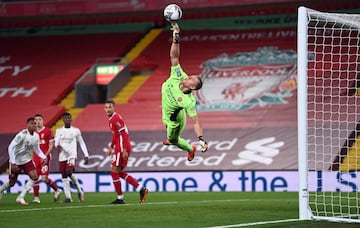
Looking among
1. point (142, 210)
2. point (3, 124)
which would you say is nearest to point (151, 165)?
point (3, 124)

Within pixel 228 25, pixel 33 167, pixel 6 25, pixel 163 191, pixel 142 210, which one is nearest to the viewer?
pixel 142 210

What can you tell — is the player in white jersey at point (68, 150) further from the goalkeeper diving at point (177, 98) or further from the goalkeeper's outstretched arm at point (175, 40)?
the goalkeeper's outstretched arm at point (175, 40)

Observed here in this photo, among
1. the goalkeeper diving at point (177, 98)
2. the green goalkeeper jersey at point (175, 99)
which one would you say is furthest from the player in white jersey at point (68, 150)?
the green goalkeeper jersey at point (175, 99)

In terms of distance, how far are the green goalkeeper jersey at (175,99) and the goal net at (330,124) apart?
181 centimetres

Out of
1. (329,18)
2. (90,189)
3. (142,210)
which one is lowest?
(90,189)

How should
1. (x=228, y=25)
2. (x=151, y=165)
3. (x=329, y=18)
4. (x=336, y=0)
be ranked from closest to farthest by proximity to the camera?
(x=329, y=18) → (x=151, y=165) → (x=336, y=0) → (x=228, y=25)

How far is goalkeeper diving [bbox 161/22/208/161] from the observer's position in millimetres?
11758

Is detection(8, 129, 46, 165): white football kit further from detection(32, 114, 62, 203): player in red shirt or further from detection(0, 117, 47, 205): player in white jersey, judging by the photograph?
detection(32, 114, 62, 203): player in red shirt

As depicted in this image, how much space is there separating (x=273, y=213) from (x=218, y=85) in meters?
15.5

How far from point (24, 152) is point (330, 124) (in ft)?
24.6

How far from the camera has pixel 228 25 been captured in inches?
1131

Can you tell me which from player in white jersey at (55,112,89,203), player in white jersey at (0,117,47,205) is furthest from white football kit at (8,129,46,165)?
player in white jersey at (55,112,89,203)

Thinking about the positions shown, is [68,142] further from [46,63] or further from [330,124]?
[46,63]

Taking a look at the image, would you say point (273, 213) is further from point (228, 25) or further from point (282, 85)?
point (228, 25)
